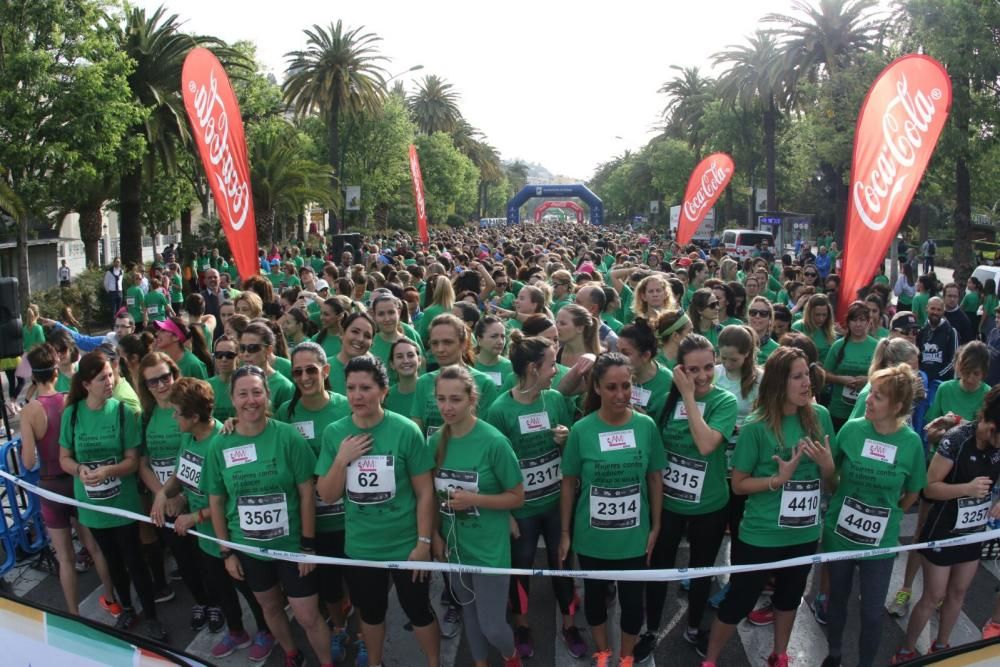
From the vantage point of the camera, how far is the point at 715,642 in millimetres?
4395

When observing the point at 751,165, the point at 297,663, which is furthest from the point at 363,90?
the point at 297,663

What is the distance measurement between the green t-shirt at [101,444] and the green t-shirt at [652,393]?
9.68ft

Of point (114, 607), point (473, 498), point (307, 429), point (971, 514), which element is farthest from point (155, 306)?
point (971, 514)

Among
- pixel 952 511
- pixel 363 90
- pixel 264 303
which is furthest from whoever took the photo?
pixel 363 90

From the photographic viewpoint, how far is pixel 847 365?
652cm

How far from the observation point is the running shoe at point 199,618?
17.2 feet

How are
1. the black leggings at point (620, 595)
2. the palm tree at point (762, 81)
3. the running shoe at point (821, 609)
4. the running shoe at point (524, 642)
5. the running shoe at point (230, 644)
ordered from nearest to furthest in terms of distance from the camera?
the black leggings at point (620, 595) < the running shoe at point (524, 642) < the running shoe at point (230, 644) < the running shoe at point (821, 609) < the palm tree at point (762, 81)

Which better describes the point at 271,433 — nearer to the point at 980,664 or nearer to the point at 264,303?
the point at 980,664

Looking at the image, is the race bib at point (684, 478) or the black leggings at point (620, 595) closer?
the black leggings at point (620, 595)

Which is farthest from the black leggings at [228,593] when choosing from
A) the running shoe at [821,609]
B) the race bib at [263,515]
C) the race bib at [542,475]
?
the running shoe at [821,609]

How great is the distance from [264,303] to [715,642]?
20.7 ft

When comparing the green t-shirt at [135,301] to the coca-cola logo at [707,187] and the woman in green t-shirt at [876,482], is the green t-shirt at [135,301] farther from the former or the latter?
the woman in green t-shirt at [876,482]

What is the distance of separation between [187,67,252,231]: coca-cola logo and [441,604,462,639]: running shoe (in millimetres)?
5311

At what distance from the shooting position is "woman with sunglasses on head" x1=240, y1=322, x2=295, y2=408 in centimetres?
519
